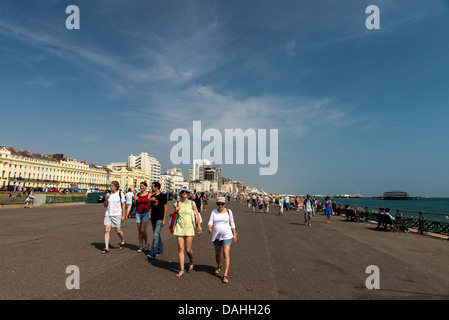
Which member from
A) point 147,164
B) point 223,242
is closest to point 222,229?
point 223,242

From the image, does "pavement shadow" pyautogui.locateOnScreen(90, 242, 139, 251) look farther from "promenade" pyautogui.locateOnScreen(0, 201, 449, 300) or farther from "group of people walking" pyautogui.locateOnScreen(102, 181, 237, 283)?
"group of people walking" pyautogui.locateOnScreen(102, 181, 237, 283)

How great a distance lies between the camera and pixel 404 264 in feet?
24.0

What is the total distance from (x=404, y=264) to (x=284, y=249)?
10.7 feet

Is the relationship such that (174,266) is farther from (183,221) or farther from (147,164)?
(147,164)

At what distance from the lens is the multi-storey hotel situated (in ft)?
292

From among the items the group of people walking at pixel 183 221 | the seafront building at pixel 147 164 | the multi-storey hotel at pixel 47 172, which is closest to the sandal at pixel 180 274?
the group of people walking at pixel 183 221

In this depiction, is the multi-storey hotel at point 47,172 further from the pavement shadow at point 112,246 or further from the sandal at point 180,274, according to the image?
the sandal at point 180,274

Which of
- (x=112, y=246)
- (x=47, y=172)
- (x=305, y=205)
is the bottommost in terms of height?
(x=112, y=246)

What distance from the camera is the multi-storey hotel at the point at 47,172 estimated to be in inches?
3499

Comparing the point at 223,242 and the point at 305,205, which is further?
the point at 305,205

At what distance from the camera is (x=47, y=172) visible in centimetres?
10562

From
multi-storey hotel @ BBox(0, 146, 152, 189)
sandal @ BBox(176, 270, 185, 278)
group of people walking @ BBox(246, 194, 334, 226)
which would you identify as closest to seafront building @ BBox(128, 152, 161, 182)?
multi-storey hotel @ BBox(0, 146, 152, 189)
